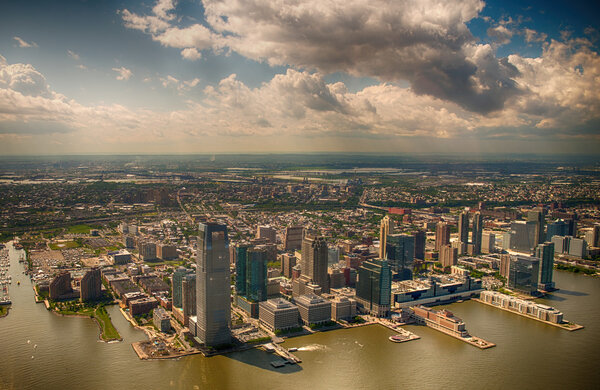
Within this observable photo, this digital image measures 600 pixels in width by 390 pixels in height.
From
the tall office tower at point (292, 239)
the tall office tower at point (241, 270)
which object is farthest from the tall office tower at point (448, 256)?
the tall office tower at point (241, 270)

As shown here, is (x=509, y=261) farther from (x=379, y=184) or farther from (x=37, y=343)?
(x=379, y=184)

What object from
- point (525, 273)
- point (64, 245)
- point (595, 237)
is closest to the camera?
point (525, 273)

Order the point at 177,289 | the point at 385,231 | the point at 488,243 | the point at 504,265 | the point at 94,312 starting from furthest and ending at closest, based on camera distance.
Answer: the point at 488,243 < the point at 385,231 < the point at 504,265 < the point at 94,312 < the point at 177,289

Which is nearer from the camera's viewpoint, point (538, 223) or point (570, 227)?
point (538, 223)

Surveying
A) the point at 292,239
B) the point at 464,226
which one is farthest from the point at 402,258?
the point at 464,226

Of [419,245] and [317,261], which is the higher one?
[317,261]

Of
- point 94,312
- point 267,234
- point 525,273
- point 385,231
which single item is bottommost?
point 94,312

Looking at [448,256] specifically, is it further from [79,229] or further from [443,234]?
[79,229]
